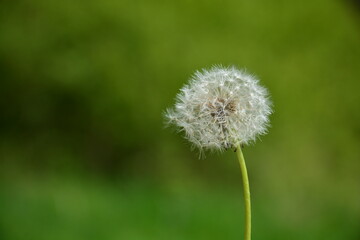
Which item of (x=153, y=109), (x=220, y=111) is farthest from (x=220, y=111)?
(x=153, y=109)

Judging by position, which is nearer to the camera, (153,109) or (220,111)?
(220,111)

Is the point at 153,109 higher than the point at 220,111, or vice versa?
the point at 153,109

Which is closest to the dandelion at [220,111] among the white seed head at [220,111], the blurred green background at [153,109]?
the white seed head at [220,111]

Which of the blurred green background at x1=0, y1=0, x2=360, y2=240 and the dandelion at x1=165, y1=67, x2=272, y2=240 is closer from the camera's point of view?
the dandelion at x1=165, y1=67, x2=272, y2=240

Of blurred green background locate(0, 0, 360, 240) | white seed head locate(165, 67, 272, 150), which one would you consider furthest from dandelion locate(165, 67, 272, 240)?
blurred green background locate(0, 0, 360, 240)

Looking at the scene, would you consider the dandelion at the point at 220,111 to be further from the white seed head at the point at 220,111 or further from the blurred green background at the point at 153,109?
the blurred green background at the point at 153,109

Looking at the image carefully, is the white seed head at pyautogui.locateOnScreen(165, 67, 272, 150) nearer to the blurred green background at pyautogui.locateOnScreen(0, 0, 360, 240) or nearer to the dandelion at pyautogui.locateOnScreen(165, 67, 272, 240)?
the dandelion at pyautogui.locateOnScreen(165, 67, 272, 240)

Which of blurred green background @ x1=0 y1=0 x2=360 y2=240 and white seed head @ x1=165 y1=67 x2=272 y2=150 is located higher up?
blurred green background @ x1=0 y1=0 x2=360 y2=240

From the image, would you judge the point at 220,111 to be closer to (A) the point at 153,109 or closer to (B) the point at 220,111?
(B) the point at 220,111
